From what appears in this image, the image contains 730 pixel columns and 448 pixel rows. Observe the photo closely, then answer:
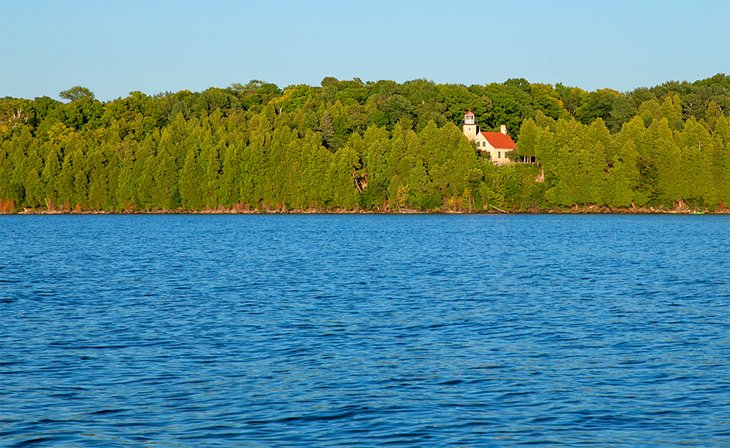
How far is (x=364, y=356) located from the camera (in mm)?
27594

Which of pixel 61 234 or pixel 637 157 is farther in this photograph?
pixel 637 157

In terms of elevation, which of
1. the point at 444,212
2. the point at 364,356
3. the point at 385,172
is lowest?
the point at 364,356

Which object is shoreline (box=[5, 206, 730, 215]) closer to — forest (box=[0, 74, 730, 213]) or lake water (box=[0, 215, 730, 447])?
forest (box=[0, 74, 730, 213])

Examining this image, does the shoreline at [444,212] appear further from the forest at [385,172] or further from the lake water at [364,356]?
the lake water at [364,356]

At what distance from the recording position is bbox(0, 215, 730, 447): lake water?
64.9 feet

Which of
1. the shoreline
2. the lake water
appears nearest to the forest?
the shoreline

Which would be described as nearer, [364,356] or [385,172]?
[364,356]

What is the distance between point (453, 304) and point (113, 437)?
2306cm

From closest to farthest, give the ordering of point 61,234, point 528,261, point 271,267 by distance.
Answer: point 271,267 → point 528,261 → point 61,234

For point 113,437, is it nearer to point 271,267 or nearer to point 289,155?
point 271,267

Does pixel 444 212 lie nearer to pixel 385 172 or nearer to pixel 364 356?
pixel 385 172

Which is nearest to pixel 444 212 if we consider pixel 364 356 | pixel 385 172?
pixel 385 172

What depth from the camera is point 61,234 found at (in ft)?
375

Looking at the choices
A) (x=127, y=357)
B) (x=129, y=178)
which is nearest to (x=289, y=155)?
(x=129, y=178)
